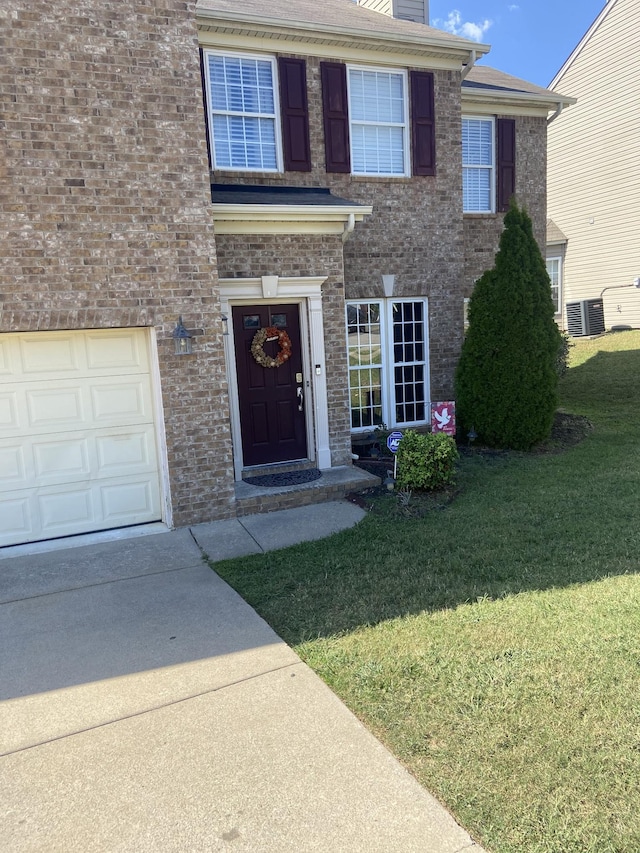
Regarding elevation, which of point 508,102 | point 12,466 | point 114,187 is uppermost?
point 508,102

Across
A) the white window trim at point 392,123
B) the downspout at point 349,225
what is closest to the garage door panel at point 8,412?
the downspout at point 349,225

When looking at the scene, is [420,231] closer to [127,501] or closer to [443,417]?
[443,417]

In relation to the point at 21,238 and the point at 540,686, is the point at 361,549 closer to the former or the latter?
the point at 540,686

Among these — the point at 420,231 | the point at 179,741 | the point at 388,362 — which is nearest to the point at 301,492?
the point at 388,362

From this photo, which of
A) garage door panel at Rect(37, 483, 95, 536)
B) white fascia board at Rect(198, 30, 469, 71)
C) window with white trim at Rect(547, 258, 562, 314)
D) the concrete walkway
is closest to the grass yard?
the concrete walkway

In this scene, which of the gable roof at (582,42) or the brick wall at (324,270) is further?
the gable roof at (582,42)

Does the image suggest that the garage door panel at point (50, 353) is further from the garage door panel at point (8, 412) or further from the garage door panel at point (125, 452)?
the garage door panel at point (125, 452)

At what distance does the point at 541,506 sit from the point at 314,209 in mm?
4486

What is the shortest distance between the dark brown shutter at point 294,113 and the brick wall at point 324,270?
5.40ft

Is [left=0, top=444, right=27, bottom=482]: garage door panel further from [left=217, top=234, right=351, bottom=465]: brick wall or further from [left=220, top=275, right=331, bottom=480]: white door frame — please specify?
[left=217, top=234, right=351, bottom=465]: brick wall

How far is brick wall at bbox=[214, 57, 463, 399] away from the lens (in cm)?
905

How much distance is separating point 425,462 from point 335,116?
17.7 feet

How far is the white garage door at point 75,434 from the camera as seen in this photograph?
20.2 ft

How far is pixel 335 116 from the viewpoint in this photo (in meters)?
8.82
